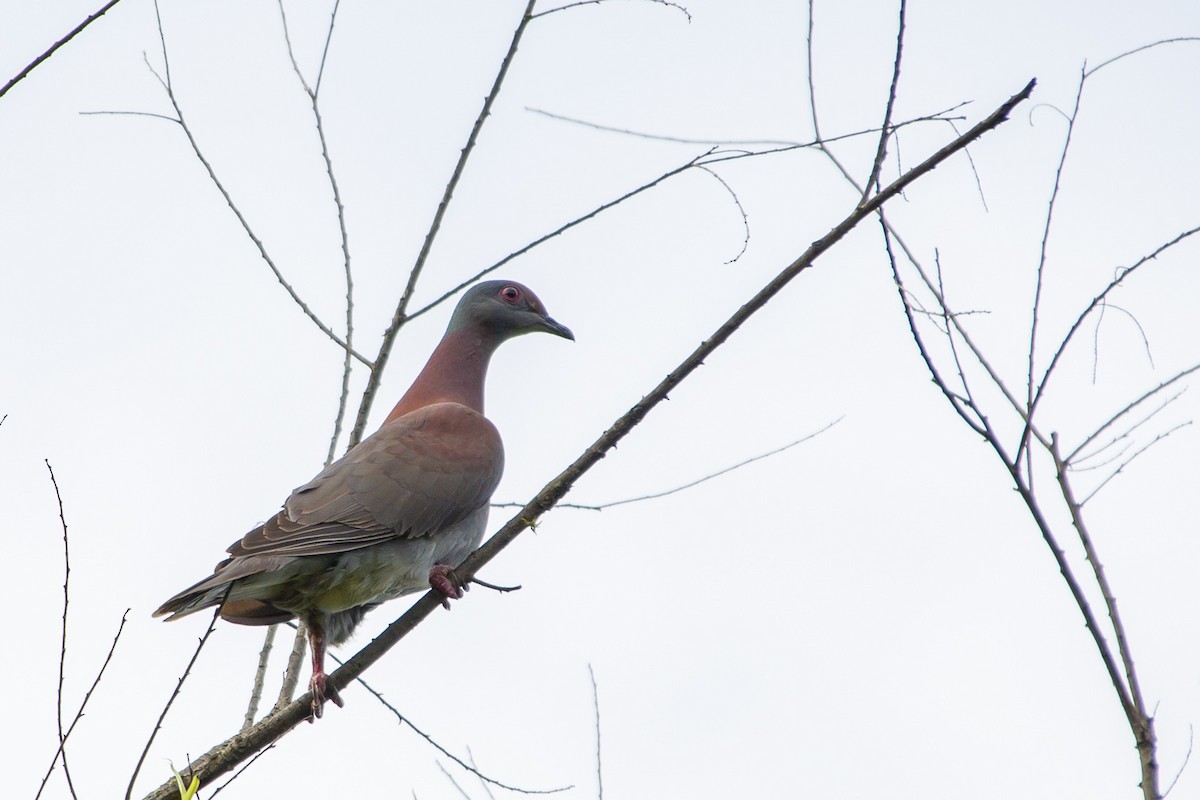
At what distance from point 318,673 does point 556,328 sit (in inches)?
89.6

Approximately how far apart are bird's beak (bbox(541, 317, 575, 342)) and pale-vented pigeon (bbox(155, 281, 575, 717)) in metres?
0.85

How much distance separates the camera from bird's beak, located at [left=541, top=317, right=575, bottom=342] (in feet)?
18.6

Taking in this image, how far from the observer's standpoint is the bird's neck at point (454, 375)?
5.29m

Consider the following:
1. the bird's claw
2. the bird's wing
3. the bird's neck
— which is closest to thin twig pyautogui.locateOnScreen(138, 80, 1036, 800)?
the bird's claw

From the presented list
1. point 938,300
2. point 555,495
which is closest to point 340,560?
point 555,495

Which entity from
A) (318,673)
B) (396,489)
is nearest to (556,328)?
(396,489)

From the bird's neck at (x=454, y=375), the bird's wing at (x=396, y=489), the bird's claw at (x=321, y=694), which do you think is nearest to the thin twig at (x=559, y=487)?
the bird's claw at (x=321, y=694)

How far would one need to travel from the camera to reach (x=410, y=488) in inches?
172

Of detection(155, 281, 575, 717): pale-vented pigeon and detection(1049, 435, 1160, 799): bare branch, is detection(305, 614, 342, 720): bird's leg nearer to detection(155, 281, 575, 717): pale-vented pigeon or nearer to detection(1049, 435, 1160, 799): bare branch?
detection(155, 281, 575, 717): pale-vented pigeon

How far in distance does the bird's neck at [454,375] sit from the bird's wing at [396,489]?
0.30m

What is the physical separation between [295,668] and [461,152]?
175 cm

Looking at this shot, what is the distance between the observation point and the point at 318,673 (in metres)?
3.88

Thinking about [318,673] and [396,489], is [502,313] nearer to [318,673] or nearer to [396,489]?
[396,489]

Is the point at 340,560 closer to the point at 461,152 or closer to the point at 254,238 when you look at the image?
the point at 254,238
